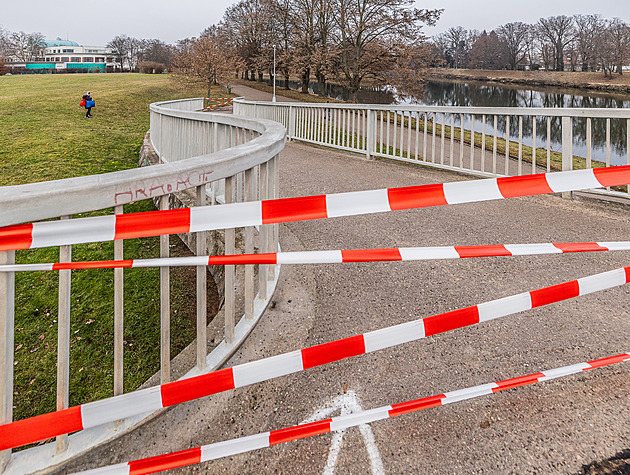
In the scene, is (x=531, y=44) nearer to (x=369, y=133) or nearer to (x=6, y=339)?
(x=369, y=133)

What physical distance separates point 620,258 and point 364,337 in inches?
116

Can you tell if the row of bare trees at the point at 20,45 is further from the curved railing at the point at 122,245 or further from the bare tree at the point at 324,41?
the curved railing at the point at 122,245

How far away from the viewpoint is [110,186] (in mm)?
1669

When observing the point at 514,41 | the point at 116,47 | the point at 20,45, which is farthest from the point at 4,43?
the point at 514,41

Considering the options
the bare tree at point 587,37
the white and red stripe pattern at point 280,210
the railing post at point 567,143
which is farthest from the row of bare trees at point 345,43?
the bare tree at point 587,37

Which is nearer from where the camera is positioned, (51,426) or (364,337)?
(51,426)

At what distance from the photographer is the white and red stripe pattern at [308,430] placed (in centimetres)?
165

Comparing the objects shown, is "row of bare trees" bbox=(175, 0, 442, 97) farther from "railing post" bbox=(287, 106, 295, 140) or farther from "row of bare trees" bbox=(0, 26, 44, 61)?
"row of bare trees" bbox=(0, 26, 44, 61)

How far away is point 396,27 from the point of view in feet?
83.8

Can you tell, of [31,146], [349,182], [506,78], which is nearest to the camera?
[349,182]

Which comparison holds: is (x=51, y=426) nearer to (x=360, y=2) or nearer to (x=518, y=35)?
(x=360, y=2)

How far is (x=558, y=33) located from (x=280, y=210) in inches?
3162

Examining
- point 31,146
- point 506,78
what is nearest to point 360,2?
point 31,146

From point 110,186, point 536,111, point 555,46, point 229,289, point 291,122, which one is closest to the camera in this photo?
point 110,186
